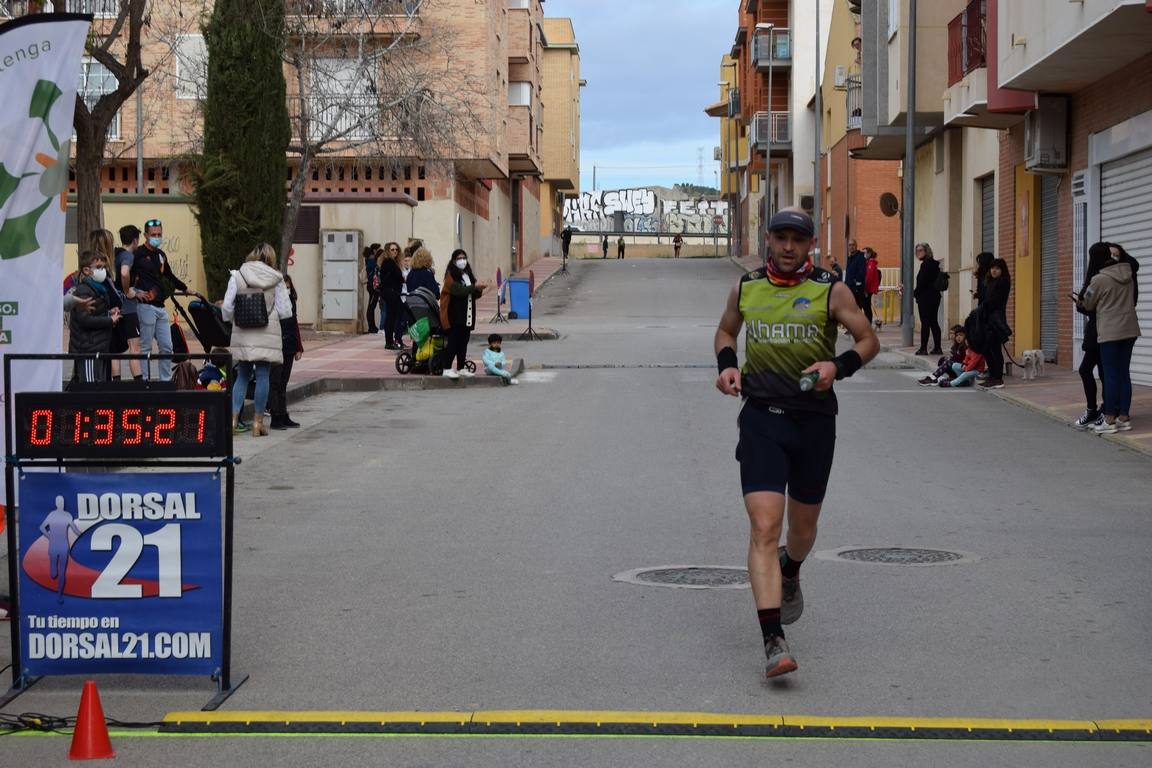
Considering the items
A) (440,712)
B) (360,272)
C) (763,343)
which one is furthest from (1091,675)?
(360,272)

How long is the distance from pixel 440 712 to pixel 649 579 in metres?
2.74

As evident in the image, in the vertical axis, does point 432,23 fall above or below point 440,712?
above

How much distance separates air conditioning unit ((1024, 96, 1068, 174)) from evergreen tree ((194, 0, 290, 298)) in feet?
35.0

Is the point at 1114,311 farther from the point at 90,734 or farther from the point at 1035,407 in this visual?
the point at 90,734

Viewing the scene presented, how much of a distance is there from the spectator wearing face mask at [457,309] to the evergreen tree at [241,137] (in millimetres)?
3294

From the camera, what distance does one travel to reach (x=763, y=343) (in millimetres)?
6555

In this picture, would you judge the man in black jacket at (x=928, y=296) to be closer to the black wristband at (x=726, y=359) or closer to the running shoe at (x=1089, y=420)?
the running shoe at (x=1089, y=420)

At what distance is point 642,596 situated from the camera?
26.1 feet

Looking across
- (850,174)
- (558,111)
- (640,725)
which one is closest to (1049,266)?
(640,725)

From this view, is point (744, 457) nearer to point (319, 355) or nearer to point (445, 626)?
point (445, 626)

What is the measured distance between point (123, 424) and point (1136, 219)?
1657cm

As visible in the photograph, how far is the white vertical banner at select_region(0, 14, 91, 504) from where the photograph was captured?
24.1 ft

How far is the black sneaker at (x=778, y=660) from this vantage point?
6062 mm

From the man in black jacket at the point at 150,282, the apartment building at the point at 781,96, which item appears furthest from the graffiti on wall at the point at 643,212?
the man in black jacket at the point at 150,282
